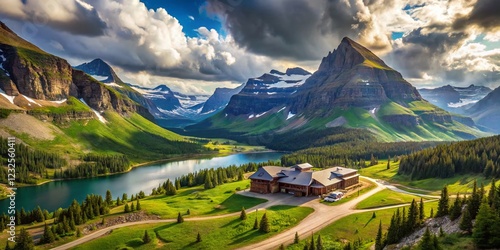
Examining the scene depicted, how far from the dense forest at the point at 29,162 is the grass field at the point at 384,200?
147 metres

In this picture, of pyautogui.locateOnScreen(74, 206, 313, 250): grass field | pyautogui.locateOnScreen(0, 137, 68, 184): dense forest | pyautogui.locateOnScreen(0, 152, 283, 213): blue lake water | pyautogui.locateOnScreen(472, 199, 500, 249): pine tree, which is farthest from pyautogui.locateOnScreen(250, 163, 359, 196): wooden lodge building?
pyautogui.locateOnScreen(0, 137, 68, 184): dense forest

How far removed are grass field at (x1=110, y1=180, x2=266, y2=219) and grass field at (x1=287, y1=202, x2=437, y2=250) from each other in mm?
25319

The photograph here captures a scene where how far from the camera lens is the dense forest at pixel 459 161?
103812 mm

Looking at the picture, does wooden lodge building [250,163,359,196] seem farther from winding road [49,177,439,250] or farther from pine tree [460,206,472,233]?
pine tree [460,206,472,233]

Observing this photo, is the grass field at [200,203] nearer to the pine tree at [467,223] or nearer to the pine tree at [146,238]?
the pine tree at [146,238]

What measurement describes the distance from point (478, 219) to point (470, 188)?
65.0 meters

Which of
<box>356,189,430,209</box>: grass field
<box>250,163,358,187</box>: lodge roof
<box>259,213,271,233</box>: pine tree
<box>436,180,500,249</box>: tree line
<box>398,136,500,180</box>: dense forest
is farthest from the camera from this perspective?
<box>398,136,500,180</box>: dense forest

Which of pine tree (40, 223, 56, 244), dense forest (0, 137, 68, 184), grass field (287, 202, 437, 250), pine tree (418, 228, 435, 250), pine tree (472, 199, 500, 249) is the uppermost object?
dense forest (0, 137, 68, 184)

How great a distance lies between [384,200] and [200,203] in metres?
49.1

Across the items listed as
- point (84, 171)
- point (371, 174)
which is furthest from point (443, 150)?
point (84, 171)

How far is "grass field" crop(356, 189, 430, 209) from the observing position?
84062 mm

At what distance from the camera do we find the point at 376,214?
75.6 metres

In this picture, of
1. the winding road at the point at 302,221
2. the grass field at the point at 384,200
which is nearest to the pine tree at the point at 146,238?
the winding road at the point at 302,221

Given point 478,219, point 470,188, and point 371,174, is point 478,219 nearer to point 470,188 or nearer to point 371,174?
point 470,188
